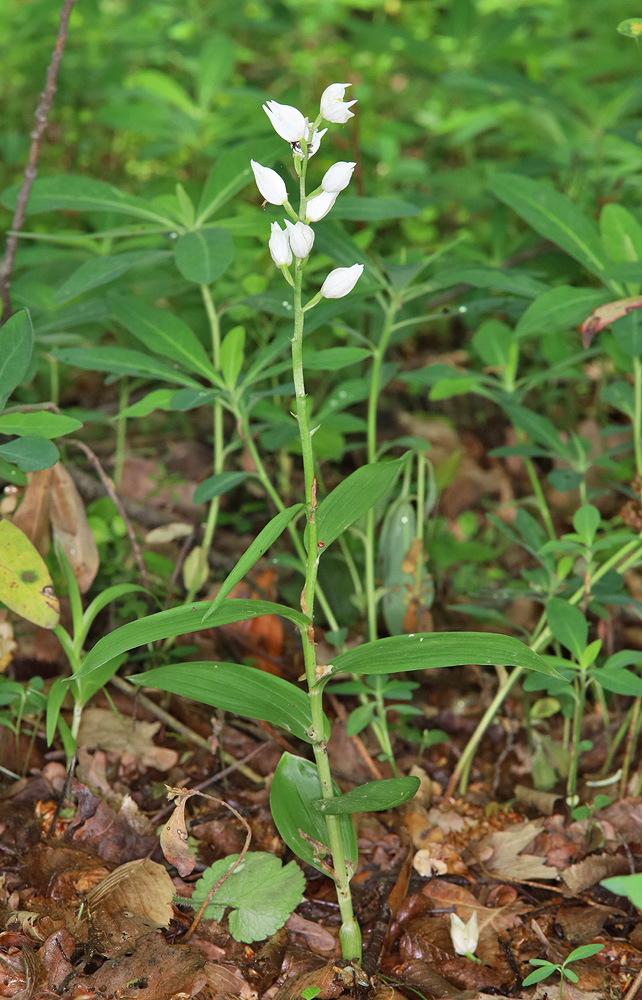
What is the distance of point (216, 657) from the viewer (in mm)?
1965

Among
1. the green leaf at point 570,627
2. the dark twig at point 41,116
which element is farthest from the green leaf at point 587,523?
the dark twig at point 41,116

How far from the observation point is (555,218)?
1850 millimetres

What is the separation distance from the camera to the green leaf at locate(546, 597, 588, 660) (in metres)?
1.56

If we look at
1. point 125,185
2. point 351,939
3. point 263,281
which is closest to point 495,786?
point 351,939

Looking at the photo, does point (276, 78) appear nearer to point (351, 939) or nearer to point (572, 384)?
point (572, 384)

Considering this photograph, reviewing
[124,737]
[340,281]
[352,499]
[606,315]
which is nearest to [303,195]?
[340,281]

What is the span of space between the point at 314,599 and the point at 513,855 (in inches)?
27.3

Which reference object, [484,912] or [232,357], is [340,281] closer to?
[232,357]

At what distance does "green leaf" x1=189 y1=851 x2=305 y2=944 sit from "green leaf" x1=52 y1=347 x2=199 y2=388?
0.99m

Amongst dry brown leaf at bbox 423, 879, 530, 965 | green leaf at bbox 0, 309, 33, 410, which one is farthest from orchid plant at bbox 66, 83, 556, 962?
green leaf at bbox 0, 309, 33, 410

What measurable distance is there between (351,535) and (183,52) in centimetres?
258

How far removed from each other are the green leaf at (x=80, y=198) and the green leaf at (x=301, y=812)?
1250 millimetres

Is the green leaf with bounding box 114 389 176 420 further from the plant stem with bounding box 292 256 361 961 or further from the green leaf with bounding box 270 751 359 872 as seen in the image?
the green leaf with bounding box 270 751 359 872

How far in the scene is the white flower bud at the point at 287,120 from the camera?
109 cm
